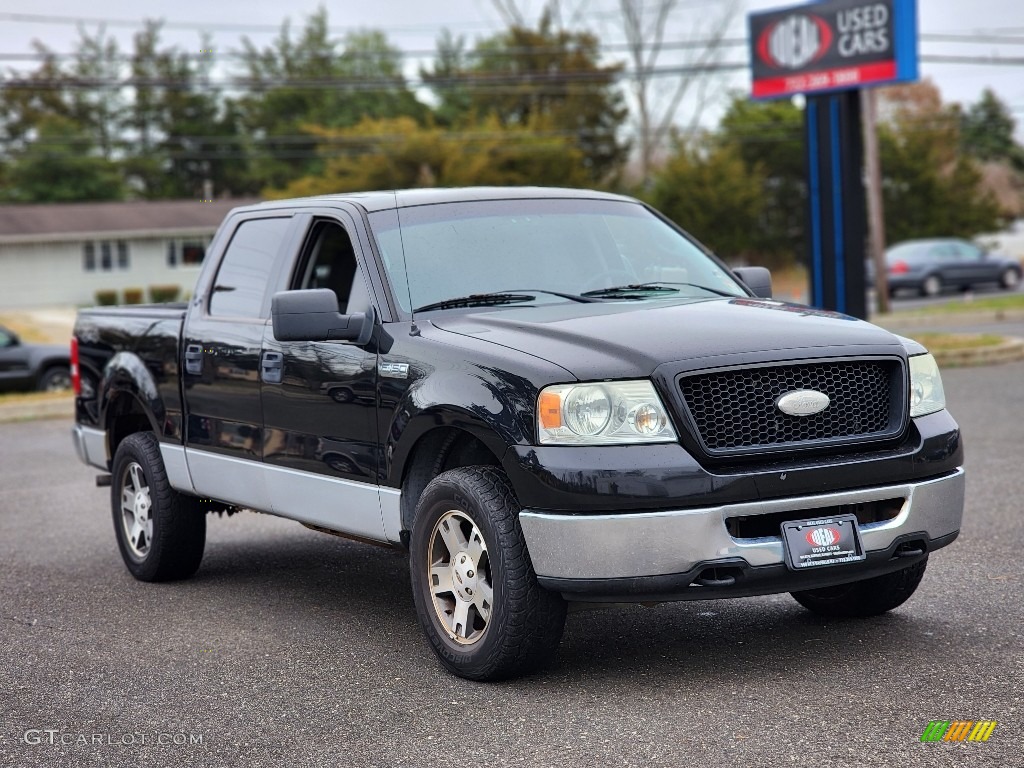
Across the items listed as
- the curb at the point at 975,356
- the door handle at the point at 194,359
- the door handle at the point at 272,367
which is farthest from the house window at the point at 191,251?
the door handle at the point at 272,367

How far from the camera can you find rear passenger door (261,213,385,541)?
19.4 ft

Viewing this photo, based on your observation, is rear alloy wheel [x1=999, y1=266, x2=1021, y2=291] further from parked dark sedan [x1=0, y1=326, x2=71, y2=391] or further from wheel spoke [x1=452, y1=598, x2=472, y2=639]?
wheel spoke [x1=452, y1=598, x2=472, y2=639]

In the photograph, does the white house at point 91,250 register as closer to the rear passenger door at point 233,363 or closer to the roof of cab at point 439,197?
the rear passenger door at point 233,363

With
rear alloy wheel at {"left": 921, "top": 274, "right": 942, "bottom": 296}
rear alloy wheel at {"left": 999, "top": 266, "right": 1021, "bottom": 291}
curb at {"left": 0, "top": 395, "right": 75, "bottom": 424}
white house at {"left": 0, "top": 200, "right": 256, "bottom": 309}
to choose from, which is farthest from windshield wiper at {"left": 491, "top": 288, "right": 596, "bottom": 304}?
white house at {"left": 0, "top": 200, "right": 256, "bottom": 309}

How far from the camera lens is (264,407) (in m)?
6.58

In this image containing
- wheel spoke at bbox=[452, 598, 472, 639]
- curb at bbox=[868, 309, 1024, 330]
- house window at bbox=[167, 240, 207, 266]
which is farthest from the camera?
house window at bbox=[167, 240, 207, 266]

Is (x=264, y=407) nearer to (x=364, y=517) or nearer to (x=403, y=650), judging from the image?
(x=364, y=517)

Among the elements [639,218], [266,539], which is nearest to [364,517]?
[639,218]

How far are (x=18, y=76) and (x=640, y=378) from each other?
7572 centimetres

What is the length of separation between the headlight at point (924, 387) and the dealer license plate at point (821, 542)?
61cm

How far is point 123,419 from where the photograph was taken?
830 cm

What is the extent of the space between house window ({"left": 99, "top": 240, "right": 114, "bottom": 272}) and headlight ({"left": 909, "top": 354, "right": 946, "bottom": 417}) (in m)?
52.2

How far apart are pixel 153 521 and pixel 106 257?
4950 cm

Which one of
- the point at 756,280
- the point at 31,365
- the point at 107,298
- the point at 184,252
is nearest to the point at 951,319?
the point at 31,365
